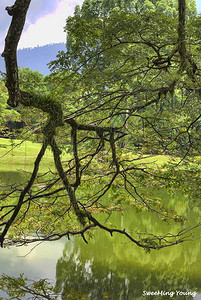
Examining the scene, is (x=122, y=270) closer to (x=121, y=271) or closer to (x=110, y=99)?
(x=121, y=271)

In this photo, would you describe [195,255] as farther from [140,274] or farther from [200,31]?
[200,31]

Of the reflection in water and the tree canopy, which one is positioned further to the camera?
the reflection in water

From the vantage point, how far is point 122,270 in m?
6.74

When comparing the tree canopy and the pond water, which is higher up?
the tree canopy

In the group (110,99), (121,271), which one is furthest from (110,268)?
(110,99)

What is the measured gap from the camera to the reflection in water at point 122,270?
5.84m

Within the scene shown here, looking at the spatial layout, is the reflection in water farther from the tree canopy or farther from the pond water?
the tree canopy

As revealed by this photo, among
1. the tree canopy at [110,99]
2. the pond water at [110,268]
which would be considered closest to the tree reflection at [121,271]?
the pond water at [110,268]

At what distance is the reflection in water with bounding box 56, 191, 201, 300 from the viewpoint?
230 inches

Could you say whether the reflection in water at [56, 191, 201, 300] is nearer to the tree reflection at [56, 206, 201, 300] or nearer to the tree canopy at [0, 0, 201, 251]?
the tree reflection at [56, 206, 201, 300]

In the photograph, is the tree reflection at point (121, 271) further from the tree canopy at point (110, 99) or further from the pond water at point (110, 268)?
the tree canopy at point (110, 99)

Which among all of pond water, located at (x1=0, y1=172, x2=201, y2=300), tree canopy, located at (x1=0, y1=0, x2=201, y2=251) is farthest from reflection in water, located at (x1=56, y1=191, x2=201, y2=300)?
tree canopy, located at (x1=0, y1=0, x2=201, y2=251)

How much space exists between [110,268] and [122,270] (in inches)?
10.4

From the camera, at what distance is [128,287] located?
6.03m
